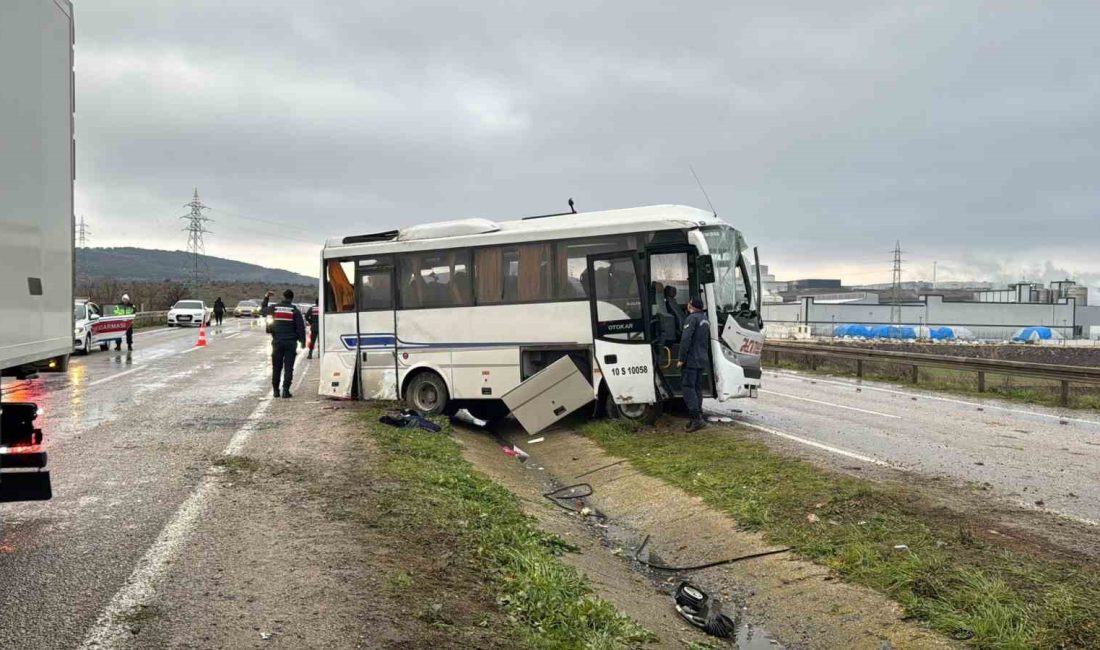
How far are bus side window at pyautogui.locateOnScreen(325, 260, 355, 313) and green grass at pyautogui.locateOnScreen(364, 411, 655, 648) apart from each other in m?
4.81

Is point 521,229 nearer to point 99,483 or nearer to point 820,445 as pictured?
point 820,445

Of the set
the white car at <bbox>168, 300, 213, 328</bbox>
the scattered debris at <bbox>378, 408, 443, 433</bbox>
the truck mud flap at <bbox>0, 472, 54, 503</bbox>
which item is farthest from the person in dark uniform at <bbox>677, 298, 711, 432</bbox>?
the white car at <bbox>168, 300, 213, 328</bbox>

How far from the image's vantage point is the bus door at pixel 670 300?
12727mm

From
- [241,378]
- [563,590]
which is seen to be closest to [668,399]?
[563,590]

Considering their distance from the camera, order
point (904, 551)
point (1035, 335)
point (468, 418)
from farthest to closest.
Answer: point (1035, 335) < point (468, 418) < point (904, 551)

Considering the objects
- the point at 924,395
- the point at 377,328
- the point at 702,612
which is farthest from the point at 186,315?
the point at 702,612

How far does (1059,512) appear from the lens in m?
7.63

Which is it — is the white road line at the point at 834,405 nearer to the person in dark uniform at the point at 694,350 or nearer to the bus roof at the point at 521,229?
the person in dark uniform at the point at 694,350

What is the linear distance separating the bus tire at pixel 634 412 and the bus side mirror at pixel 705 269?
7.06 ft

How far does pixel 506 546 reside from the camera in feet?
21.4

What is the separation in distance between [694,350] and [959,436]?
4460 mm

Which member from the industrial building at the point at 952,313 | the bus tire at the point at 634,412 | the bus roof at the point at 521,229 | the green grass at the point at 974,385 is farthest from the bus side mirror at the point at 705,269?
the industrial building at the point at 952,313

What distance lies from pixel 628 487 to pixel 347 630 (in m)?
5.96

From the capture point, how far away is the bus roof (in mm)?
12922
